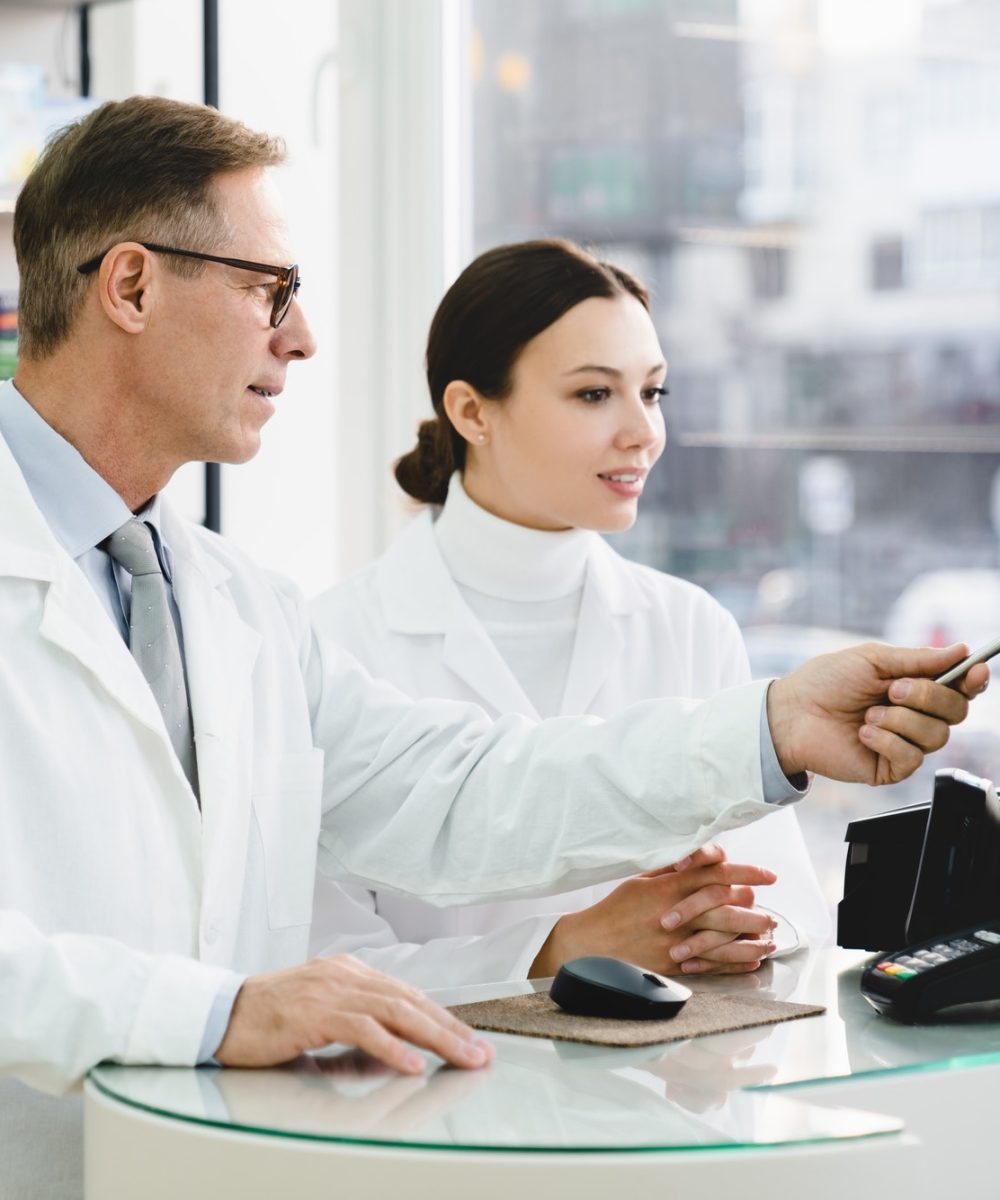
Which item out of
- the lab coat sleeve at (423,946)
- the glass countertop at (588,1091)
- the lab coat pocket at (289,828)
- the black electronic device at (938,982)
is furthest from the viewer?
the lab coat sleeve at (423,946)

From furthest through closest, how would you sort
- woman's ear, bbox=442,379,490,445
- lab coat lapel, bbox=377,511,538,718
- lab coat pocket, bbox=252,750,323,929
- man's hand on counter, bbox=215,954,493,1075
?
woman's ear, bbox=442,379,490,445 → lab coat lapel, bbox=377,511,538,718 → lab coat pocket, bbox=252,750,323,929 → man's hand on counter, bbox=215,954,493,1075

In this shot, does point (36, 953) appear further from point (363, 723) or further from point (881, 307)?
point (881, 307)

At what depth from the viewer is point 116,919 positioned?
142 centimetres

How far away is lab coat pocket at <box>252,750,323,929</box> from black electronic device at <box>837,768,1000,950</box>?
532 mm

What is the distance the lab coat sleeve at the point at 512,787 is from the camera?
1505 millimetres

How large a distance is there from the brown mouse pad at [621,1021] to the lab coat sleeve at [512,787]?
21 centimetres

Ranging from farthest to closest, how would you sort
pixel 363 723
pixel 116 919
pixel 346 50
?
1. pixel 346 50
2. pixel 363 723
3. pixel 116 919

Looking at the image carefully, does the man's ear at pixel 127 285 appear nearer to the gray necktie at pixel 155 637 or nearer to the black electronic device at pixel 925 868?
the gray necktie at pixel 155 637

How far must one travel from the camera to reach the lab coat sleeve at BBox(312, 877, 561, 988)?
180 cm

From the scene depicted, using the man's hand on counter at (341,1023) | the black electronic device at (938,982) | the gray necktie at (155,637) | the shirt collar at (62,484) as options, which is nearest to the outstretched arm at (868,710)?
the black electronic device at (938,982)

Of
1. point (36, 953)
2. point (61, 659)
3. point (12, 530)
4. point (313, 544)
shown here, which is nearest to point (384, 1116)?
point (36, 953)

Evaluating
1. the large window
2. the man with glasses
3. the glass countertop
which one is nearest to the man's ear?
the man with glasses

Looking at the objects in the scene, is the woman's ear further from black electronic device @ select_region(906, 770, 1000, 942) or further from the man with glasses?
black electronic device @ select_region(906, 770, 1000, 942)

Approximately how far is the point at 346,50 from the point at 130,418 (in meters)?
1.76
